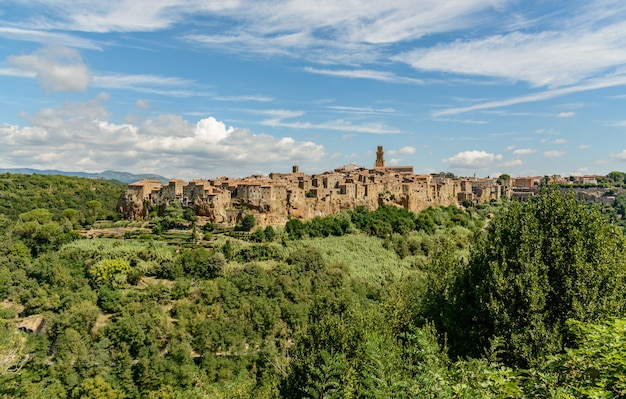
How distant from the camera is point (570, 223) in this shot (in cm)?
975

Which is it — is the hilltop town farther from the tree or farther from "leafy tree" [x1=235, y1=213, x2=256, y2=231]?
the tree

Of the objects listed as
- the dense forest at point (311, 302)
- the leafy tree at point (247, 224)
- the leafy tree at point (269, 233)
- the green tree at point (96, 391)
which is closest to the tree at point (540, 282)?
the dense forest at point (311, 302)

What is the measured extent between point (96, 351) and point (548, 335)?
88.3 ft

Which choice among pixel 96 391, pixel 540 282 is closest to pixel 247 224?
pixel 96 391

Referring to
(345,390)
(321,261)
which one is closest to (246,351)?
(321,261)

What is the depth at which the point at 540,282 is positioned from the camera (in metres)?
9.21

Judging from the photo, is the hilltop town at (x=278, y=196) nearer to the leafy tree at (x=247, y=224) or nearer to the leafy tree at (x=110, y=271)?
the leafy tree at (x=247, y=224)

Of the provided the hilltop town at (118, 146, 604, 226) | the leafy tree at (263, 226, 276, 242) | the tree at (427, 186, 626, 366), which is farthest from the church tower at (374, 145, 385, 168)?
the tree at (427, 186, 626, 366)

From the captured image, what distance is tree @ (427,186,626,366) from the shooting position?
8.77m

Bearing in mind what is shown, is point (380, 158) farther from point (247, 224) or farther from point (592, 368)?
point (592, 368)

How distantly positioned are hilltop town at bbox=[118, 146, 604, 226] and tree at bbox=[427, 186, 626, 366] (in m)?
36.2

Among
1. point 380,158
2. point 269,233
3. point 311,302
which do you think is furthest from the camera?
point 380,158

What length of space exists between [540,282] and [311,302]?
84.6ft

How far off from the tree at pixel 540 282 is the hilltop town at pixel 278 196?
36.2m
